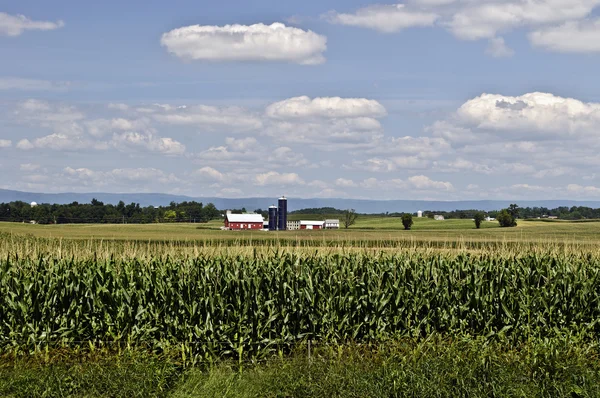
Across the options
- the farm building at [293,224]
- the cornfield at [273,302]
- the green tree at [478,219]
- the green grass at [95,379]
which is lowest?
the green grass at [95,379]

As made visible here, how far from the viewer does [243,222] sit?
112 meters

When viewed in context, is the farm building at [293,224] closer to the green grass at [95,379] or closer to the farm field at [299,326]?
the farm field at [299,326]

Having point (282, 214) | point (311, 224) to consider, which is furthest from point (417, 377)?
point (311, 224)

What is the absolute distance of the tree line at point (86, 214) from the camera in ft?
397

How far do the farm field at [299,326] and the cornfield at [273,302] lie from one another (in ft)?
0.15

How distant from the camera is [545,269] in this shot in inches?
818

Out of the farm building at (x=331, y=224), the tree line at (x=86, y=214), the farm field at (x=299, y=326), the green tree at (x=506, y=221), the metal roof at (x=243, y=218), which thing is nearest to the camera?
the farm field at (x=299, y=326)

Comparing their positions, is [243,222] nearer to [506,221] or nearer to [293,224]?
[293,224]

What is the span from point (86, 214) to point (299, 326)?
11442 cm

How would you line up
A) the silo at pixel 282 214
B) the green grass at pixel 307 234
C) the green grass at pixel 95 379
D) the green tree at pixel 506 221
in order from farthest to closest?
the silo at pixel 282 214 → the green tree at pixel 506 221 → the green grass at pixel 307 234 → the green grass at pixel 95 379

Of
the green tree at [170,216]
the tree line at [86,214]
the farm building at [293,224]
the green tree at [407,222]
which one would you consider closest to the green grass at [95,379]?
the green tree at [407,222]

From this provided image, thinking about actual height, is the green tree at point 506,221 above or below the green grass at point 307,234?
above

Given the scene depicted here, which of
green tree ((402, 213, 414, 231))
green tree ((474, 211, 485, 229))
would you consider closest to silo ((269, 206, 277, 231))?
green tree ((402, 213, 414, 231))

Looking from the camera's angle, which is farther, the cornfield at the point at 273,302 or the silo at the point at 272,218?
the silo at the point at 272,218
